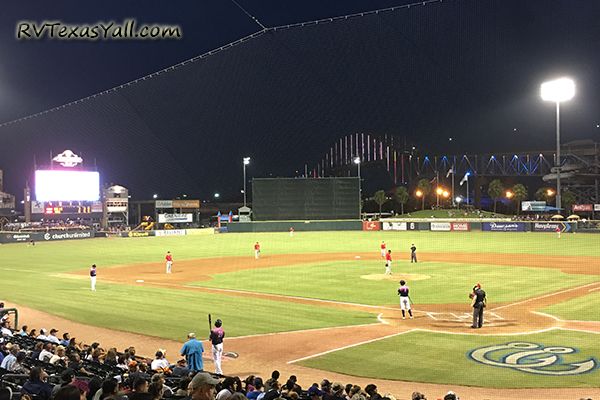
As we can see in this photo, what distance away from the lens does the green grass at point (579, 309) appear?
19.2m

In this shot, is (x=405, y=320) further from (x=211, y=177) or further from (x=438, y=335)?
(x=211, y=177)

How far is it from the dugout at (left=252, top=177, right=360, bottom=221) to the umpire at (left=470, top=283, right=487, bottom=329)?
50.8 m

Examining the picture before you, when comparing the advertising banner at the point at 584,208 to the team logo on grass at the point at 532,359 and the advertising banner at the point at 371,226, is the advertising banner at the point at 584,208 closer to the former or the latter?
the advertising banner at the point at 371,226

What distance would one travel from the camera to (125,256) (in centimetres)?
4766

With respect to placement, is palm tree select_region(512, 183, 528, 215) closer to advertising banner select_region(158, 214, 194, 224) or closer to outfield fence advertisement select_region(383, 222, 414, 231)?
outfield fence advertisement select_region(383, 222, 414, 231)

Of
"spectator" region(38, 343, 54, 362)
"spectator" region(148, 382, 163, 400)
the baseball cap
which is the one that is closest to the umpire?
"spectator" region(38, 343, 54, 362)

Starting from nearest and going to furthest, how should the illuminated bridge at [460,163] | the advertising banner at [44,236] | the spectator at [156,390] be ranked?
1. the spectator at [156,390]
2. the advertising banner at [44,236]
3. the illuminated bridge at [460,163]

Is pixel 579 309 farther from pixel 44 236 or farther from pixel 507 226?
pixel 44 236

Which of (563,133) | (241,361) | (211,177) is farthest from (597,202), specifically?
(241,361)

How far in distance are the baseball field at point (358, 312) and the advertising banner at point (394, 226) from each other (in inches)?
1194

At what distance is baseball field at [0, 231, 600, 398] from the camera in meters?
13.4

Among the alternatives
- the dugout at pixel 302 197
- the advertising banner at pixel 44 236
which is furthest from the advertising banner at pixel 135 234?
the dugout at pixel 302 197

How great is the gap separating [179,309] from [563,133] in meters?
97.4

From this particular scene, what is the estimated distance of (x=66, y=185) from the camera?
82.0 metres
